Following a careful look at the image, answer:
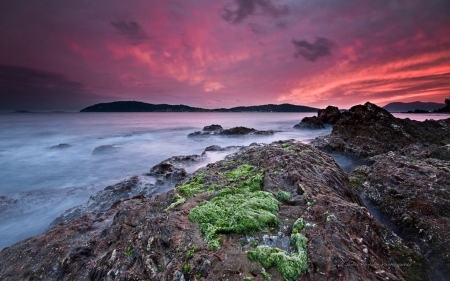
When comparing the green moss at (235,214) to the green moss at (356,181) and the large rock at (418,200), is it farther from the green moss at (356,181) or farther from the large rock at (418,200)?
the green moss at (356,181)

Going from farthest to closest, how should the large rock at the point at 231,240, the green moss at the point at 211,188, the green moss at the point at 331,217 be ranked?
1. the green moss at the point at 211,188
2. the green moss at the point at 331,217
3. the large rock at the point at 231,240

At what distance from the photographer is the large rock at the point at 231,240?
3229mm

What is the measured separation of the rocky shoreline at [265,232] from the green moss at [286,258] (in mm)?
14

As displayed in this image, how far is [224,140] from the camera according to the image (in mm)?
30844

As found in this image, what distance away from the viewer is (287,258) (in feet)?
10.4

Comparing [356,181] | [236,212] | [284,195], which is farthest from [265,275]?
[356,181]

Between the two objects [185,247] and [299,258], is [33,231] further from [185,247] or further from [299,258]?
[299,258]

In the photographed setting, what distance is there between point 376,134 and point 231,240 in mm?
17876

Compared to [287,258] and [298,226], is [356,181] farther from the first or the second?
[287,258]

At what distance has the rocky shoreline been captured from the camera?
10.7ft

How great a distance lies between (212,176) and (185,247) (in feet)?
10.1

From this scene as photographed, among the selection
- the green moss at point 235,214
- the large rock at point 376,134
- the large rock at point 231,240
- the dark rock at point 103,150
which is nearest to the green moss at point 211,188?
the large rock at point 231,240

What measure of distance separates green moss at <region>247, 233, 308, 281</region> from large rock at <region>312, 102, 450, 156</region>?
13.7m

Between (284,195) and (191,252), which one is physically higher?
(284,195)
